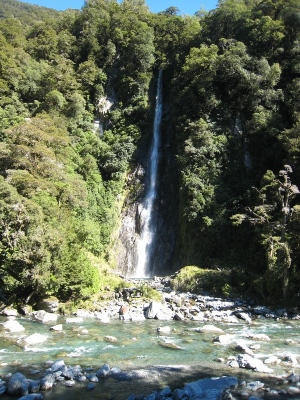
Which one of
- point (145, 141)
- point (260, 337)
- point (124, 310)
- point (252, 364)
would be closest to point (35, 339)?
point (124, 310)

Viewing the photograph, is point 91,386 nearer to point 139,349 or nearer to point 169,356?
point 169,356

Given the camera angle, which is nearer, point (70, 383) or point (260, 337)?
point (70, 383)

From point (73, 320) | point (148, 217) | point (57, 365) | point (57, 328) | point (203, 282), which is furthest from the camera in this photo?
point (148, 217)

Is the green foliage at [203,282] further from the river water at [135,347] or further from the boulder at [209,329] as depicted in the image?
the boulder at [209,329]

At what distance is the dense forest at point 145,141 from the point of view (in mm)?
14680

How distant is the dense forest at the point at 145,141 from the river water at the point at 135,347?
3.08 metres

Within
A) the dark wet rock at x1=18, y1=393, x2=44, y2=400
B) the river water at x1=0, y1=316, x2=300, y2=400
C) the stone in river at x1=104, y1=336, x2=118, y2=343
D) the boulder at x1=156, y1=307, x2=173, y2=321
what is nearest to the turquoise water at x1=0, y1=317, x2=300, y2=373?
the river water at x1=0, y1=316, x2=300, y2=400

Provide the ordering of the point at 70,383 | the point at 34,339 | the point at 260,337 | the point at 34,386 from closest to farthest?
the point at 34,386 → the point at 70,383 → the point at 34,339 → the point at 260,337

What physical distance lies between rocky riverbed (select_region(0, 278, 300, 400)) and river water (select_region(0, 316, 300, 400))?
0.10 ft

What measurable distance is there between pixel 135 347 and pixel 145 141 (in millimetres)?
23714

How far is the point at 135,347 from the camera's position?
9.33m

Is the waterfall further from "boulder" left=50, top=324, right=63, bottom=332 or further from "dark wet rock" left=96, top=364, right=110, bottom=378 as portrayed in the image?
"dark wet rock" left=96, top=364, right=110, bottom=378

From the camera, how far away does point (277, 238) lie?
588 inches

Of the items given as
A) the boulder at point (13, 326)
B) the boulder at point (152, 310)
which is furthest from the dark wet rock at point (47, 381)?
the boulder at point (152, 310)
